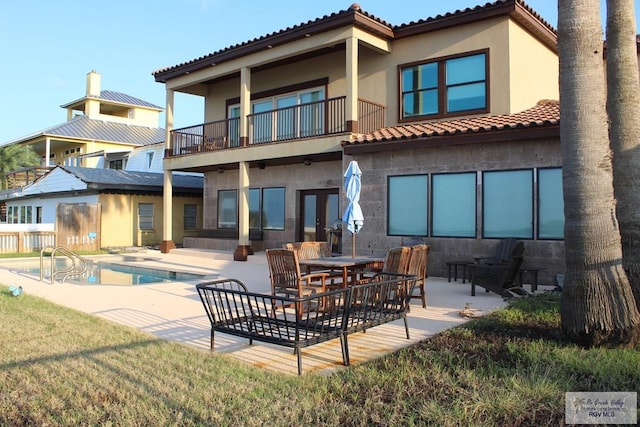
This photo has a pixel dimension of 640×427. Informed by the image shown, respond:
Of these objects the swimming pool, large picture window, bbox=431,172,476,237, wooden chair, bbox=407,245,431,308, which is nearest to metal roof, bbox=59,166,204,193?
the swimming pool

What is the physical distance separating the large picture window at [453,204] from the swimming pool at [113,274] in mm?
6085

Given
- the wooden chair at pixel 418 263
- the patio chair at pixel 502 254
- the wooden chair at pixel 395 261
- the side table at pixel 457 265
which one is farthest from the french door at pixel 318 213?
the wooden chair at pixel 395 261

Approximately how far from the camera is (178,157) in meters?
19.8

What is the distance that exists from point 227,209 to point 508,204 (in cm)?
1220

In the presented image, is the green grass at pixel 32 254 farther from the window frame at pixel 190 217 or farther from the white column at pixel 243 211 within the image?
the white column at pixel 243 211

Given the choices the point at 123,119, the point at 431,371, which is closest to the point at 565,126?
the point at 431,371

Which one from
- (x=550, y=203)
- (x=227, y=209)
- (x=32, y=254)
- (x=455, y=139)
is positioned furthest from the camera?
(x=227, y=209)

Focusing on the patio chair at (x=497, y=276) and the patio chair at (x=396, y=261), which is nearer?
the patio chair at (x=396, y=261)

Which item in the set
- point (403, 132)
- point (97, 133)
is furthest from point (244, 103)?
point (97, 133)

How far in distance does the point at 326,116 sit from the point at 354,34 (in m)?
2.47

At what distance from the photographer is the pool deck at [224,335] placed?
18.6 feet

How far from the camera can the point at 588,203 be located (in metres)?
5.31

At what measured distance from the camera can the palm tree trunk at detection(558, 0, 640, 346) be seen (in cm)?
527

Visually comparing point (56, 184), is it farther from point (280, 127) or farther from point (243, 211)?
point (280, 127)
